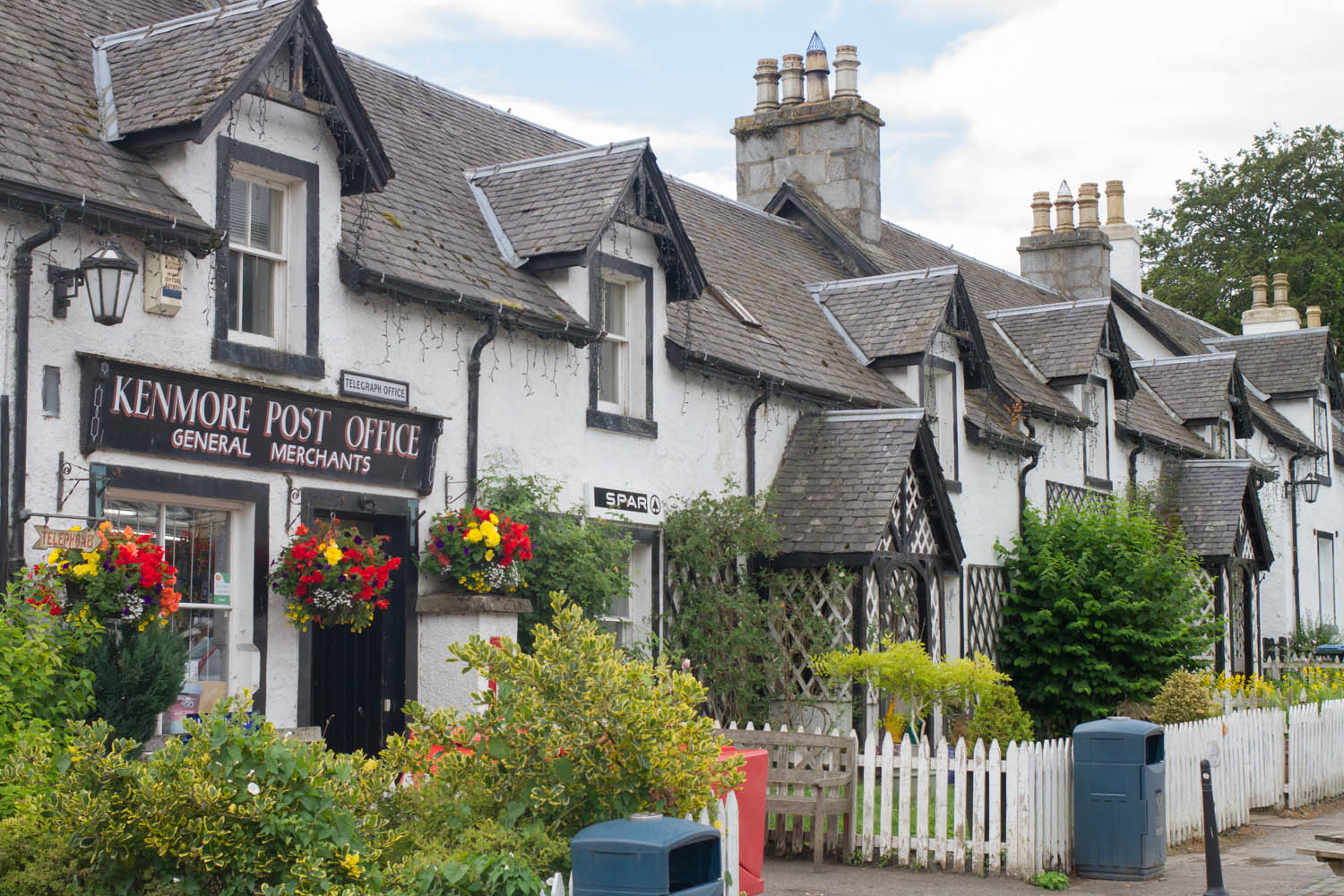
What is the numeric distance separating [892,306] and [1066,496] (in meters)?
5.29

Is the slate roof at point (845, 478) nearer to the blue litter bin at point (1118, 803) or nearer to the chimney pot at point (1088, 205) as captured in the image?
the blue litter bin at point (1118, 803)

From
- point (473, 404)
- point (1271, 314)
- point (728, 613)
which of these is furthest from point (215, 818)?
point (1271, 314)

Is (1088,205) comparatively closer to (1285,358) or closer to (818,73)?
(1285,358)

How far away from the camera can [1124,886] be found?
11633 millimetres

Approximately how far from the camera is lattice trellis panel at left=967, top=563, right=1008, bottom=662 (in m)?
20.9

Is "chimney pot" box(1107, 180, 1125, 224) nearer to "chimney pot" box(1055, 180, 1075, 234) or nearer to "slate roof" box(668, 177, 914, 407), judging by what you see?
"chimney pot" box(1055, 180, 1075, 234)

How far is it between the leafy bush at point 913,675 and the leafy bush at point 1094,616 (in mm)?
5654

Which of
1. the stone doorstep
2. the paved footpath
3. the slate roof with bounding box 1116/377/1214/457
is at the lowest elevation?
the paved footpath

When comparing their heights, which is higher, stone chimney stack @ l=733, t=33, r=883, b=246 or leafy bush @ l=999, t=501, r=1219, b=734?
stone chimney stack @ l=733, t=33, r=883, b=246

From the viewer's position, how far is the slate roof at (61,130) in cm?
1002

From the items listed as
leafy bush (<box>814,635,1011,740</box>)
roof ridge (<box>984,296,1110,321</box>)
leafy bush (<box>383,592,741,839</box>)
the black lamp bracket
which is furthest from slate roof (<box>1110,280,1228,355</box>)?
leafy bush (<box>383,592,741,839</box>)

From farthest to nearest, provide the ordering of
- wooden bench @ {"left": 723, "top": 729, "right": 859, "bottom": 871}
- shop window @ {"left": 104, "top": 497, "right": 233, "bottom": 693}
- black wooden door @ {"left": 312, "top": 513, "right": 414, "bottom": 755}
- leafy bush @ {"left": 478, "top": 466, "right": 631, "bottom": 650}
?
leafy bush @ {"left": 478, "top": 466, "right": 631, "bottom": 650}, black wooden door @ {"left": 312, "top": 513, "right": 414, "bottom": 755}, wooden bench @ {"left": 723, "top": 729, "right": 859, "bottom": 871}, shop window @ {"left": 104, "top": 497, "right": 233, "bottom": 693}

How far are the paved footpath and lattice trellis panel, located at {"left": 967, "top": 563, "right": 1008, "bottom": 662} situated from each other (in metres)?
7.72

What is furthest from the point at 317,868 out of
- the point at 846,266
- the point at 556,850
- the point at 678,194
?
the point at 846,266
